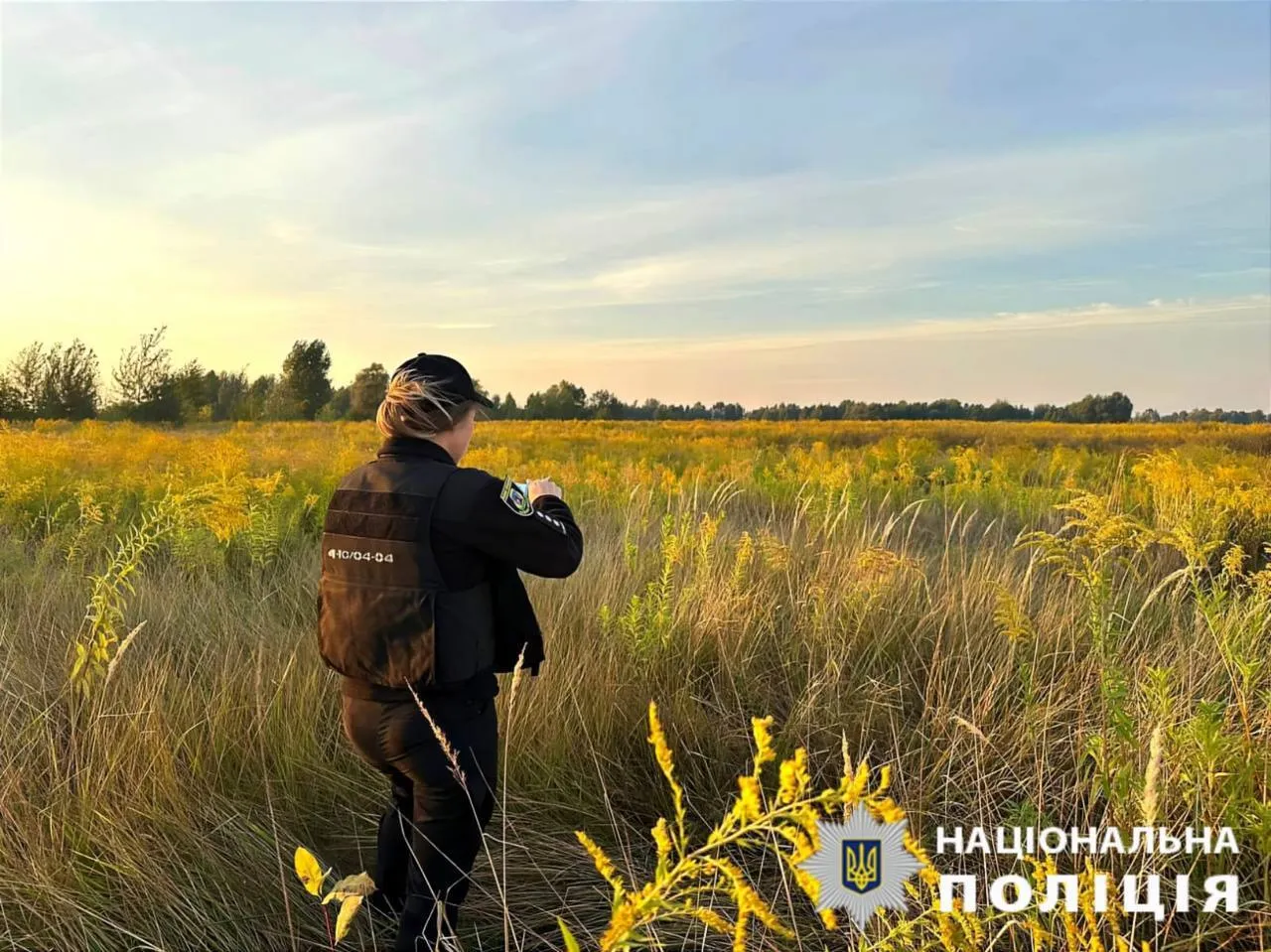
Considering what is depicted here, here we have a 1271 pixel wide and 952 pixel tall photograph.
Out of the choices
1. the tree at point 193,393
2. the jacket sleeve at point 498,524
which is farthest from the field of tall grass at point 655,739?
the tree at point 193,393

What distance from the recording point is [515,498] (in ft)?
7.02

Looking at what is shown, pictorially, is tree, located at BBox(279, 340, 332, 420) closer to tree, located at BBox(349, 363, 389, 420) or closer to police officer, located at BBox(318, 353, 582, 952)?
tree, located at BBox(349, 363, 389, 420)

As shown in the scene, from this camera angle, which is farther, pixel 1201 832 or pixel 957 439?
pixel 957 439

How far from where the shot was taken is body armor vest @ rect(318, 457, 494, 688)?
2.08 meters

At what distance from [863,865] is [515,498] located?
1.28 meters

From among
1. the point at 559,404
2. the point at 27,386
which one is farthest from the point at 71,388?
the point at 559,404

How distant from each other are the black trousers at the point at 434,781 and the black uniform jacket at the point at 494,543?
9cm

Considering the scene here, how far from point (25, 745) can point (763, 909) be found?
3041mm

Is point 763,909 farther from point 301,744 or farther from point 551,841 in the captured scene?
point 301,744

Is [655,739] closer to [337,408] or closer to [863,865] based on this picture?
[863,865]

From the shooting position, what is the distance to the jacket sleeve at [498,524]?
2.09 m

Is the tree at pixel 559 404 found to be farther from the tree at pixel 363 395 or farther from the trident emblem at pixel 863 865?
the trident emblem at pixel 863 865

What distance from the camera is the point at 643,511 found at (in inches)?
264

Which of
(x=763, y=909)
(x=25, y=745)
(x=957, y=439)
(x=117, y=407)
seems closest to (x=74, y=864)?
(x=25, y=745)
